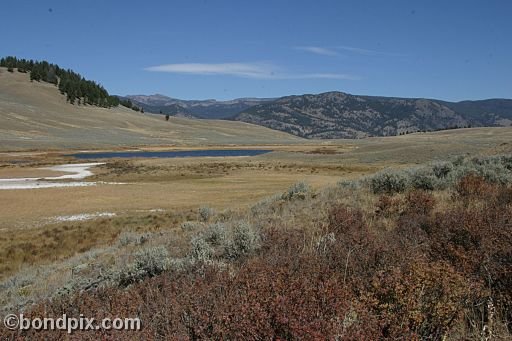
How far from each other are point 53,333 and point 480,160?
1409 cm

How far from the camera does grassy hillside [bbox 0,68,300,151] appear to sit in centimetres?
11069

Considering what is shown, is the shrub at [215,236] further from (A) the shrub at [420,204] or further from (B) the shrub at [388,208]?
(A) the shrub at [420,204]

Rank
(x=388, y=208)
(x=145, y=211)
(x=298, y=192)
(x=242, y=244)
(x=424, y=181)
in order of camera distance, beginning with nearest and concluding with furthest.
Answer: (x=242, y=244) < (x=388, y=208) < (x=424, y=181) < (x=298, y=192) < (x=145, y=211)

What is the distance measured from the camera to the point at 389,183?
39.8ft

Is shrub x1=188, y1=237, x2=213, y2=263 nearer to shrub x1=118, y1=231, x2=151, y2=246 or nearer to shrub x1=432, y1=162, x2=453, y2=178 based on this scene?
shrub x1=118, y1=231, x2=151, y2=246

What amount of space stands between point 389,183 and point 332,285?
8.82 m

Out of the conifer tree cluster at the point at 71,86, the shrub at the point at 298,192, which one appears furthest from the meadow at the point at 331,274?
the conifer tree cluster at the point at 71,86

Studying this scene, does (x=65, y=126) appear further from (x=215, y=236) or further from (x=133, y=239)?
(x=215, y=236)

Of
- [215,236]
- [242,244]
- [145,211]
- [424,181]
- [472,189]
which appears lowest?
[145,211]

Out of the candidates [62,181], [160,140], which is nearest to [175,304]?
[62,181]

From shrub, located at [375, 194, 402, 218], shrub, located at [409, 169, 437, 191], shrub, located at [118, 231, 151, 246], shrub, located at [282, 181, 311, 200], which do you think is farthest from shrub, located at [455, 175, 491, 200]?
shrub, located at [118, 231, 151, 246]

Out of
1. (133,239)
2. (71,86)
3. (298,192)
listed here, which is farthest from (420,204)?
(71,86)

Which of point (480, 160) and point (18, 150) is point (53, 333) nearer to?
point (480, 160)

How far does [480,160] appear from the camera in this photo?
45.6 ft
